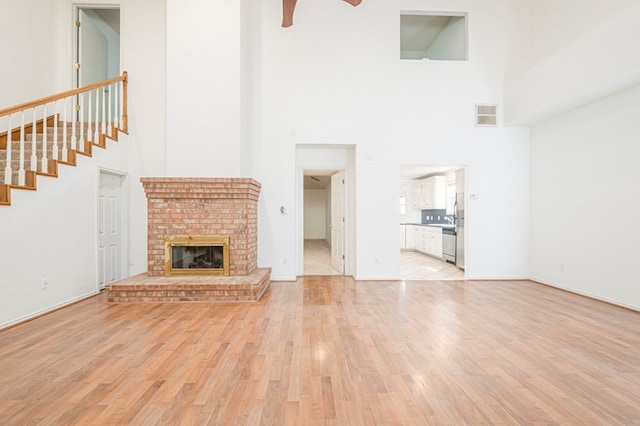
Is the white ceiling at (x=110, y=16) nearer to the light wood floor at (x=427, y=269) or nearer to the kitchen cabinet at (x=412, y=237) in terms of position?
the light wood floor at (x=427, y=269)

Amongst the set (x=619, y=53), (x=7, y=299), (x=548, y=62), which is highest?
(x=548, y=62)

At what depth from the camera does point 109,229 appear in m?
5.01

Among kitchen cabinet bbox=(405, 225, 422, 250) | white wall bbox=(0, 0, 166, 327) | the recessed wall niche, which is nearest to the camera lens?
white wall bbox=(0, 0, 166, 327)

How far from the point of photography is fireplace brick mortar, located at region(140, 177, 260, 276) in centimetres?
468

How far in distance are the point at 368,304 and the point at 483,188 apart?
3.28 meters

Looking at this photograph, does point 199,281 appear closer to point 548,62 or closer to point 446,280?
point 446,280

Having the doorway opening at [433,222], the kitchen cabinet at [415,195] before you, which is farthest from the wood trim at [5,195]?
the kitchen cabinet at [415,195]

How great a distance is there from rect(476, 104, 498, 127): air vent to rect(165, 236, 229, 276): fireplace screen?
4917 millimetres

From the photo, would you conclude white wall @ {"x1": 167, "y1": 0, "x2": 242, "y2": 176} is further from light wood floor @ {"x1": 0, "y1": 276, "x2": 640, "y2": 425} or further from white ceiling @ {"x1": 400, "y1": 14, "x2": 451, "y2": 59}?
white ceiling @ {"x1": 400, "y1": 14, "x2": 451, "y2": 59}

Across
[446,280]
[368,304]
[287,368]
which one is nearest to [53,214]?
[287,368]

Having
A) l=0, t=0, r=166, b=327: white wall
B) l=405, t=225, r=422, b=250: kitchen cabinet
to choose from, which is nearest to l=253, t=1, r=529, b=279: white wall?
l=0, t=0, r=166, b=327: white wall

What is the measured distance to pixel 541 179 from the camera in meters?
5.45

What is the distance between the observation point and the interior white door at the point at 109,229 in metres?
4.82

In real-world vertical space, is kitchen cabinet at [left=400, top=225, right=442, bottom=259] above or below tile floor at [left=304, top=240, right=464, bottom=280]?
above
